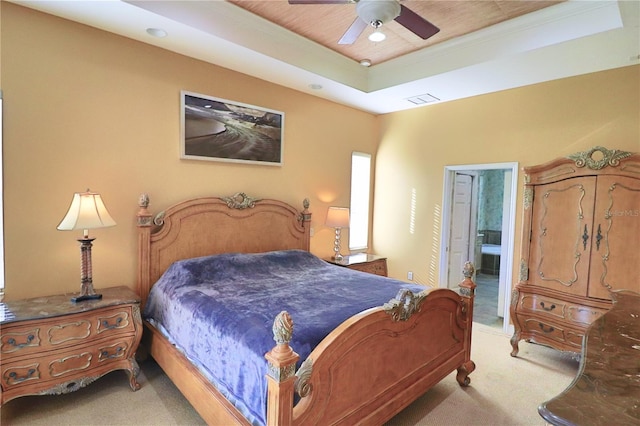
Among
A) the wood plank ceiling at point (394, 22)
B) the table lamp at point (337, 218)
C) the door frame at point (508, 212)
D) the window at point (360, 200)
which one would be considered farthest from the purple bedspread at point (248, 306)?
the wood plank ceiling at point (394, 22)

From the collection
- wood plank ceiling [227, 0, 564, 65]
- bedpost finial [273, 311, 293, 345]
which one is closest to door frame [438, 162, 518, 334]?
wood plank ceiling [227, 0, 564, 65]

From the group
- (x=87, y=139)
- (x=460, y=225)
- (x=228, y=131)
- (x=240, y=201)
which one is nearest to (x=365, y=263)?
(x=460, y=225)

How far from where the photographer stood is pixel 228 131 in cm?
357

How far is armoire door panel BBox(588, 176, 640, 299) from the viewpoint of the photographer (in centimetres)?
285

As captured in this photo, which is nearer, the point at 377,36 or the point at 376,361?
the point at 376,361

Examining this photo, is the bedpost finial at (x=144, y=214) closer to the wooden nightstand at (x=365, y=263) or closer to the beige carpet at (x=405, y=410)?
the beige carpet at (x=405, y=410)

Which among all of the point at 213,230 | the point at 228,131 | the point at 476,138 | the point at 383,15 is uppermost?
the point at 383,15

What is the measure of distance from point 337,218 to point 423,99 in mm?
1923

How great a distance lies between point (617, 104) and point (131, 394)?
5054 mm

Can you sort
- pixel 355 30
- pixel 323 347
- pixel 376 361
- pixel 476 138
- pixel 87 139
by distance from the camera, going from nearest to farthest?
pixel 323 347
pixel 376 361
pixel 355 30
pixel 87 139
pixel 476 138

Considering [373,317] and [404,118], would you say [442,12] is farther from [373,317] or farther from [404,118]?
[373,317]

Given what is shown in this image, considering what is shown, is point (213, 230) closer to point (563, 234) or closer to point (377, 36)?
point (377, 36)

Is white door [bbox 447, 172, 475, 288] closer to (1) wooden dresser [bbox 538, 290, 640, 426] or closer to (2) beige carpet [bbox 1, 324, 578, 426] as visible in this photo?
(2) beige carpet [bbox 1, 324, 578, 426]

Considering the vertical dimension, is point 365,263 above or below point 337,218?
below
